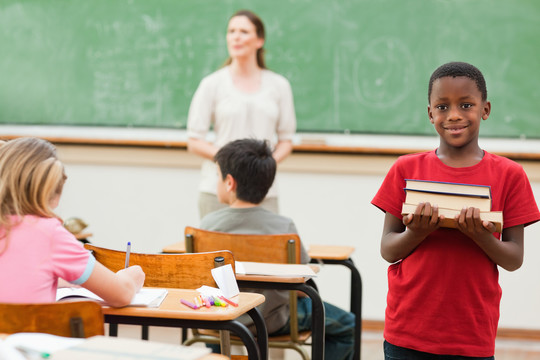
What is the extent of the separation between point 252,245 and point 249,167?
0.42m

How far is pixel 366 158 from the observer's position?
451 cm

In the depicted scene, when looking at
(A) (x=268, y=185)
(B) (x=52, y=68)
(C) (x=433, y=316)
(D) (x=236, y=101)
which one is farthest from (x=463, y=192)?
(B) (x=52, y=68)

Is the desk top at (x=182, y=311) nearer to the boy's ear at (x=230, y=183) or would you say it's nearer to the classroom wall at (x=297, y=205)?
the boy's ear at (x=230, y=183)

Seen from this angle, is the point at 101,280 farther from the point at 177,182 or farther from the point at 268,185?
the point at 177,182

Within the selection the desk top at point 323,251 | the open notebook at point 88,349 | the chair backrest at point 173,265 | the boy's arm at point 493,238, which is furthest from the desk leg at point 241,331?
the desk top at point 323,251

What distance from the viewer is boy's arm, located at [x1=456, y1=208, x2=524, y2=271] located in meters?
1.63

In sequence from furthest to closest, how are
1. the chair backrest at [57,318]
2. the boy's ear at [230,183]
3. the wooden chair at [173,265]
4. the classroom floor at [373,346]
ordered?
the classroom floor at [373,346]
the boy's ear at [230,183]
the wooden chair at [173,265]
the chair backrest at [57,318]

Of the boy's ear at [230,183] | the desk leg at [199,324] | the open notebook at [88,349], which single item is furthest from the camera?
the boy's ear at [230,183]

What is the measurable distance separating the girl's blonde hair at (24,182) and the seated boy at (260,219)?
1173 mm

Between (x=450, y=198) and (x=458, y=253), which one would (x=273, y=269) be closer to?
(x=458, y=253)

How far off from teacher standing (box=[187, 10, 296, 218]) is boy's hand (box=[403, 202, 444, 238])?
2.02 m

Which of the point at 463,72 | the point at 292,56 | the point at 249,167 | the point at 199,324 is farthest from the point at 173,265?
the point at 292,56

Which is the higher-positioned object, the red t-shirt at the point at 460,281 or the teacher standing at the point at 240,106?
the teacher standing at the point at 240,106

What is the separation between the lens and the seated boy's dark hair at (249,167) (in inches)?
113
